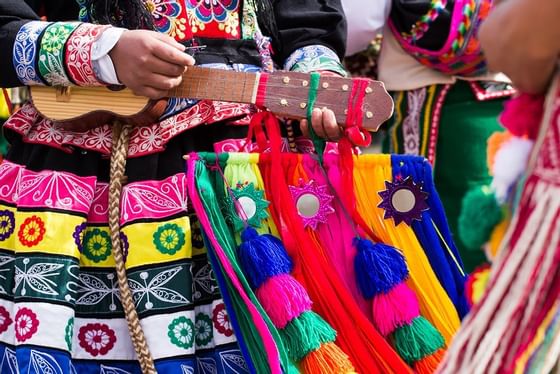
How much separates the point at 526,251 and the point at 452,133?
2.20 meters

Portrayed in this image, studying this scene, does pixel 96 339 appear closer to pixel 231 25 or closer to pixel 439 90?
pixel 231 25

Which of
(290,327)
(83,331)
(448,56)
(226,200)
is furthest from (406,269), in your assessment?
(448,56)

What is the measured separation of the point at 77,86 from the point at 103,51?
0.13 m

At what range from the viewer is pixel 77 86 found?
71.4 inches

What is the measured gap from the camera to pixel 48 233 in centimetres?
173

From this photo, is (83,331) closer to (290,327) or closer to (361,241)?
(290,327)

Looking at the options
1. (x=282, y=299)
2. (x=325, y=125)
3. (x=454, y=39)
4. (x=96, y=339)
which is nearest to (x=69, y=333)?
(x=96, y=339)

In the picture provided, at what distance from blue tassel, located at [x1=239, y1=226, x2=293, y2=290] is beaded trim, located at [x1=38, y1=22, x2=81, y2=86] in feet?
1.55

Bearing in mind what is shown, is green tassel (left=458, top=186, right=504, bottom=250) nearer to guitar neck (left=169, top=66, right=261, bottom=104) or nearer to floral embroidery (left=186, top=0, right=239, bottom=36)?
guitar neck (left=169, top=66, right=261, bottom=104)

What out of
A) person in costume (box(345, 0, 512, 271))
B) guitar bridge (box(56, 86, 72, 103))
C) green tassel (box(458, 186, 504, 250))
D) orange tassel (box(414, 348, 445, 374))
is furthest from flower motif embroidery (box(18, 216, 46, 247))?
person in costume (box(345, 0, 512, 271))

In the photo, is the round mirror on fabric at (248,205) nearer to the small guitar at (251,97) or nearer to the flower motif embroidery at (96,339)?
the small guitar at (251,97)

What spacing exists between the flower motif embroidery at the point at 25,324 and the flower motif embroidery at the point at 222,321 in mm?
328

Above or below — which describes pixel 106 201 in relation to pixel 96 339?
above

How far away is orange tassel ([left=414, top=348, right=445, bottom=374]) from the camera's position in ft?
5.31
